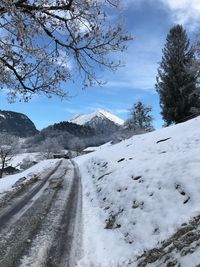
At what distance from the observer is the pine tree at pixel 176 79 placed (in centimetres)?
4324

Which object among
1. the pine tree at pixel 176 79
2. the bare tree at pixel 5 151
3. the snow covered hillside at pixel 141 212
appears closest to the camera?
the snow covered hillside at pixel 141 212

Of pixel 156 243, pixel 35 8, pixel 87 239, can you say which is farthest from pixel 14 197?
pixel 35 8

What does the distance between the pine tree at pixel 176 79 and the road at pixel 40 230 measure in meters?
27.4

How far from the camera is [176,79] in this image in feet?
148

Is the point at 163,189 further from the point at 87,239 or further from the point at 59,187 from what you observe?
the point at 59,187

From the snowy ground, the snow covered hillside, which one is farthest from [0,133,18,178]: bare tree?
the snow covered hillside

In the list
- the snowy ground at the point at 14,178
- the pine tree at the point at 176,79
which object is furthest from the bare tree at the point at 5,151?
the pine tree at the point at 176,79

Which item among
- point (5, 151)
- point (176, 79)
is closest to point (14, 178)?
point (176, 79)

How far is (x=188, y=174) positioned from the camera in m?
12.1

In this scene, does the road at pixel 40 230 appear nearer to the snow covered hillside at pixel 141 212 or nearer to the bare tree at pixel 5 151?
the snow covered hillside at pixel 141 212

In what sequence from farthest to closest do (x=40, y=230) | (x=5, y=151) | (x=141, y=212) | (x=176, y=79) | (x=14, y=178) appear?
1. (x=5, y=151)
2. (x=176, y=79)
3. (x=14, y=178)
4. (x=40, y=230)
5. (x=141, y=212)

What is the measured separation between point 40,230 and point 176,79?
3694cm

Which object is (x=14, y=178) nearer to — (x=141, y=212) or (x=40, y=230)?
(x=40, y=230)

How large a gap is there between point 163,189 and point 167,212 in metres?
1.85
